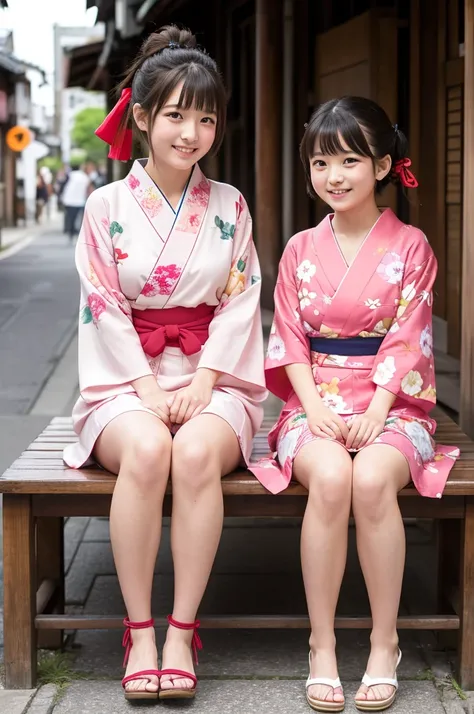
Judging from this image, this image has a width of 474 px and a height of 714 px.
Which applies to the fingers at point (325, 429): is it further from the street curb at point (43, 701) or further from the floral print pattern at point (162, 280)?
the street curb at point (43, 701)

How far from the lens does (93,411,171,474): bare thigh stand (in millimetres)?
3006

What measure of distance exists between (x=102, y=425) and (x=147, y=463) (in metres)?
0.26

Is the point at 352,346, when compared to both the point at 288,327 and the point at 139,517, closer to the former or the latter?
the point at 288,327

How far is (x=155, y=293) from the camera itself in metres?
3.33

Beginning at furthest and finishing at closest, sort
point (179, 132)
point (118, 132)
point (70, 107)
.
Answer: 1. point (70, 107)
2. point (118, 132)
3. point (179, 132)

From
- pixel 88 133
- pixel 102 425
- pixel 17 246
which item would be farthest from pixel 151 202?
pixel 88 133

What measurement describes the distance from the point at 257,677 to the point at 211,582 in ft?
2.80

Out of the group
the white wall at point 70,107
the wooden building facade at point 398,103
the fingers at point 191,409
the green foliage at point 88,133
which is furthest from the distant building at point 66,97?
the fingers at point 191,409

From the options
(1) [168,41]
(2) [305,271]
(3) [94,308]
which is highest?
(1) [168,41]

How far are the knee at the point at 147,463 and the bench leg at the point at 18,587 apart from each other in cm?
36

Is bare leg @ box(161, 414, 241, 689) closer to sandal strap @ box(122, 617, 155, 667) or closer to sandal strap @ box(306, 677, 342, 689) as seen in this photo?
sandal strap @ box(122, 617, 155, 667)

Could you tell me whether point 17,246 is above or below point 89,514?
above

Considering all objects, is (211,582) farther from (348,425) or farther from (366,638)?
(348,425)

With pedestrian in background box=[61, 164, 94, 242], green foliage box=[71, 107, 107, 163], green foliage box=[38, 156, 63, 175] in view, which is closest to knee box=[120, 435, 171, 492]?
pedestrian in background box=[61, 164, 94, 242]
